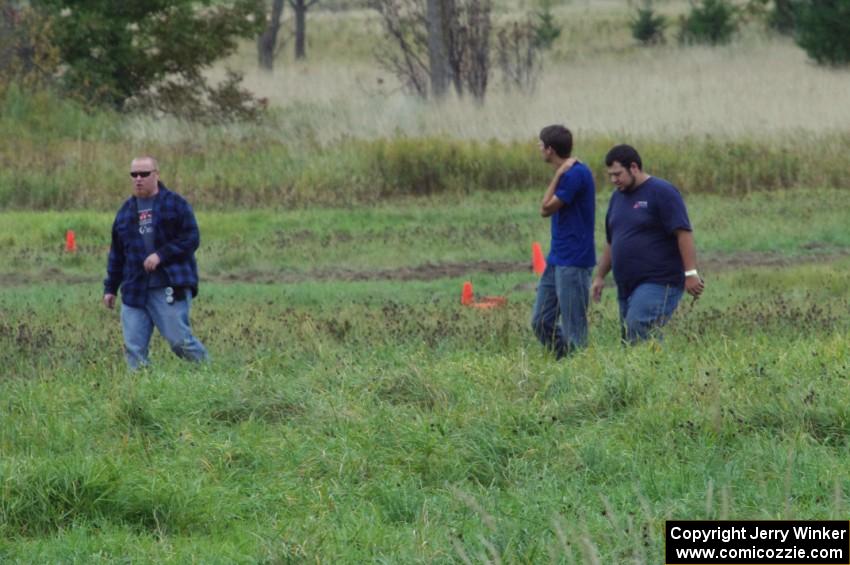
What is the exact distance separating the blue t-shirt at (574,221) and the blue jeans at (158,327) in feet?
8.39

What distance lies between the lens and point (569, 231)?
34.4 ft

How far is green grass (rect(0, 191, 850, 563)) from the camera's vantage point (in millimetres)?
6645

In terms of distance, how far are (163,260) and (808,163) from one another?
A: 1618 centimetres

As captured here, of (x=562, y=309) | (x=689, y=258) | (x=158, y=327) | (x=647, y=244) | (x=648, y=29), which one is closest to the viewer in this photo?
(x=689, y=258)

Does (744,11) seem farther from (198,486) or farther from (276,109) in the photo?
(198,486)

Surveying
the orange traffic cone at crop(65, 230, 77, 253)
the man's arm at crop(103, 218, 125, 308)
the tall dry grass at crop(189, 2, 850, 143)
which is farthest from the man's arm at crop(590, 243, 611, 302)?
the tall dry grass at crop(189, 2, 850, 143)

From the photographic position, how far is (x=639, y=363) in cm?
923

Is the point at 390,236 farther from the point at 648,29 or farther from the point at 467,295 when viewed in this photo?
the point at 648,29

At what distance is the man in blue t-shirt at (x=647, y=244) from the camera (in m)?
Answer: 10.1

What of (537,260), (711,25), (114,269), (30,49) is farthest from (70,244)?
(711,25)

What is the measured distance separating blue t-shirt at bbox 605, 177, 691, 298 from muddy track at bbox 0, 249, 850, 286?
7.11m

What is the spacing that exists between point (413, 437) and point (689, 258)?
2.82 meters

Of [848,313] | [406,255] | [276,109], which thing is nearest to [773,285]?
[848,313]

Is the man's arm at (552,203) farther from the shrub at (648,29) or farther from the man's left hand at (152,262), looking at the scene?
the shrub at (648,29)
